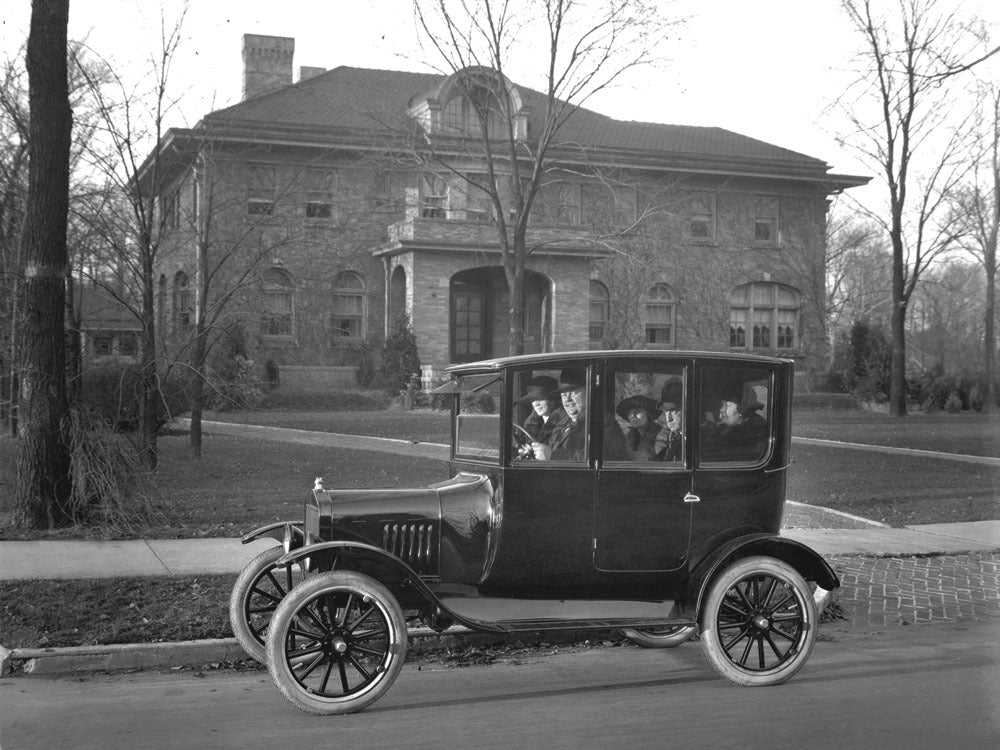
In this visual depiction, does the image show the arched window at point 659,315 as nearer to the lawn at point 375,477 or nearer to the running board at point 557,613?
the lawn at point 375,477

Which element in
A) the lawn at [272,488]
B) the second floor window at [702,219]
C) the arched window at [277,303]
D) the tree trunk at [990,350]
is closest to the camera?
the lawn at [272,488]

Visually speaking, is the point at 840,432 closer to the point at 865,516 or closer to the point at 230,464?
the point at 865,516

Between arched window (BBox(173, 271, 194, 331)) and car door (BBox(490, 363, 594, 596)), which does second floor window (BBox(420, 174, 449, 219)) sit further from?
car door (BBox(490, 363, 594, 596))

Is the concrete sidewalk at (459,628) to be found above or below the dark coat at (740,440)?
below

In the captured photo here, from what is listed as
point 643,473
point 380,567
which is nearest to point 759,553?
point 643,473

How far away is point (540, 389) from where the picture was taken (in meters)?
6.19

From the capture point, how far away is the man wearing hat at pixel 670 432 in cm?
630

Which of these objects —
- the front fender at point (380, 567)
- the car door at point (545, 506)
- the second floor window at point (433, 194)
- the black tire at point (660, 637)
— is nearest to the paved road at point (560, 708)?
the black tire at point (660, 637)

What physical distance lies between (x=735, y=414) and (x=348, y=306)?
28.7m

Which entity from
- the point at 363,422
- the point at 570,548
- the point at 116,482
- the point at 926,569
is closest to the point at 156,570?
the point at 116,482

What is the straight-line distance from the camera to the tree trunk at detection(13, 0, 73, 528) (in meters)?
10.4

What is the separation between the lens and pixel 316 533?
590 cm

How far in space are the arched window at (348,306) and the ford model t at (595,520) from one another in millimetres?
28104

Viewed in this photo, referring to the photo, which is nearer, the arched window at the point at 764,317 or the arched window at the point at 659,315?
the arched window at the point at 659,315
